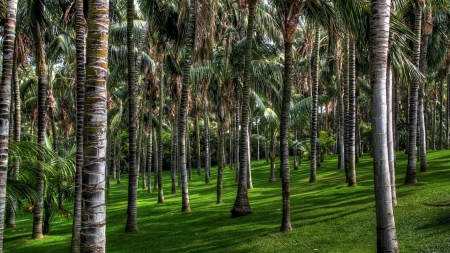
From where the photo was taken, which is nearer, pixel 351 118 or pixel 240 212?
pixel 240 212

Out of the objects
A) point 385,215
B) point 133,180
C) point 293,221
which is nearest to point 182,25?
point 133,180

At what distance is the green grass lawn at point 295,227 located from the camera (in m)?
10.7

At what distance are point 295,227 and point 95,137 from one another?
29.2ft

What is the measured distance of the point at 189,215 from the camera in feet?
59.4

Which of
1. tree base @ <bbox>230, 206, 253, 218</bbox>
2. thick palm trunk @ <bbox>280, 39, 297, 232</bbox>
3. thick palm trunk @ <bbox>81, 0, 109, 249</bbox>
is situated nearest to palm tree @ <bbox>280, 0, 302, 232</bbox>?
thick palm trunk @ <bbox>280, 39, 297, 232</bbox>

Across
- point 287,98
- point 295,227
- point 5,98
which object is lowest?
point 295,227

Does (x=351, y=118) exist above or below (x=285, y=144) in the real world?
above

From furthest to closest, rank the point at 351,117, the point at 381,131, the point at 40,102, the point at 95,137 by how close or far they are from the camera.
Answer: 1. the point at 351,117
2. the point at 40,102
3. the point at 381,131
4. the point at 95,137

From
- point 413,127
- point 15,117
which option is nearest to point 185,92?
point 15,117

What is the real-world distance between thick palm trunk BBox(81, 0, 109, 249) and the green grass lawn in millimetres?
6647

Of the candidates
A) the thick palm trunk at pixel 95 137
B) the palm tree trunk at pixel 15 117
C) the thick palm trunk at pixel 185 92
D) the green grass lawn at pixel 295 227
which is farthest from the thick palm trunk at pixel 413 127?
the palm tree trunk at pixel 15 117

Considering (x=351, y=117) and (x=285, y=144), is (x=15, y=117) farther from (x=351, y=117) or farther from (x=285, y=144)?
(x=351, y=117)

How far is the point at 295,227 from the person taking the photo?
508 inches

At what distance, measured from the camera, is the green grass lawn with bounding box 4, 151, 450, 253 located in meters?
10.7
